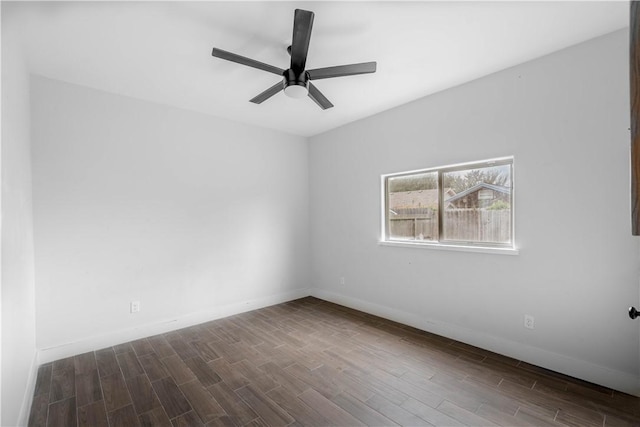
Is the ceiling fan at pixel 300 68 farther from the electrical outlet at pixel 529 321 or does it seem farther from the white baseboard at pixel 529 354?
the white baseboard at pixel 529 354

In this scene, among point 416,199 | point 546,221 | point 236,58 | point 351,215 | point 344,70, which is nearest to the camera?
point 236,58

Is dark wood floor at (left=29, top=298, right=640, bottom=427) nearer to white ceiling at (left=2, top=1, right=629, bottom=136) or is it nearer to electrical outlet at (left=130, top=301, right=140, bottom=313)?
electrical outlet at (left=130, top=301, right=140, bottom=313)

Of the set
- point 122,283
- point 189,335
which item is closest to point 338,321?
point 189,335

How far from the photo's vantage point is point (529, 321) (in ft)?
8.77

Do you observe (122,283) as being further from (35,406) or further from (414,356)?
(414,356)

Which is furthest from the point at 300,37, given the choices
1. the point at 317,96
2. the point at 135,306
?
the point at 135,306

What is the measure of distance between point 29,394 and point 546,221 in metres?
4.27

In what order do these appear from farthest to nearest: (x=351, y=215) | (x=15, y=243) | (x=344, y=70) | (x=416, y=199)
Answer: (x=351, y=215) → (x=416, y=199) → (x=344, y=70) → (x=15, y=243)

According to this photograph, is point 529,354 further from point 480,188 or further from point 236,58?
point 236,58

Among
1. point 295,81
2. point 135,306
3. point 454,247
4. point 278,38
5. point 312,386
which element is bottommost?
point 312,386

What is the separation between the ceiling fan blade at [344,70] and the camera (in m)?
2.26

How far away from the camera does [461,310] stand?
3.13 meters

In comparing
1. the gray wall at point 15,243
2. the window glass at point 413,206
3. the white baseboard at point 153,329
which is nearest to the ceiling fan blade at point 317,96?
the window glass at point 413,206

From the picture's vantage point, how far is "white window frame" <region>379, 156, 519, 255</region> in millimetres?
2832
